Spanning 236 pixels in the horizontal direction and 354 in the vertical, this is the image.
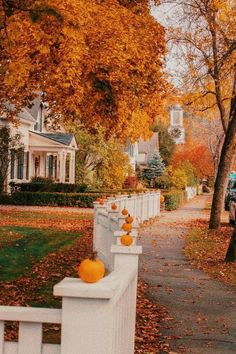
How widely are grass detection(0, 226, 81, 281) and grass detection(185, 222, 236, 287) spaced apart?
3463 millimetres

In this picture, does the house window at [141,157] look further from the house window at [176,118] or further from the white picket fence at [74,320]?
the white picket fence at [74,320]

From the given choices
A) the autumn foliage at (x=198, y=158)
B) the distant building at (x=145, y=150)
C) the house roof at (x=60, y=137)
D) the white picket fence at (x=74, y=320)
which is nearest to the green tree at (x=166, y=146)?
the distant building at (x=145, y=150)

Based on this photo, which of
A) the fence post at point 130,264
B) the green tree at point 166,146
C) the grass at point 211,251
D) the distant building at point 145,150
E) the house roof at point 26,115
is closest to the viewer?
the fence post at point 130,264

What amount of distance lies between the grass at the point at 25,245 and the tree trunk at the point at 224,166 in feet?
20.4

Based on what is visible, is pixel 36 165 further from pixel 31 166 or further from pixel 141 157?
pixel 141 157

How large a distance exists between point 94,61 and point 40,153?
2937cm

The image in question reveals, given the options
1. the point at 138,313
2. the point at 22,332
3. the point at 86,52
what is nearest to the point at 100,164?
the point at 86,52

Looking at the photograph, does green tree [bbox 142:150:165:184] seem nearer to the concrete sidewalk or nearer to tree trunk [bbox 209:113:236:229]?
tree trunk [bbox 209:113:236:229]

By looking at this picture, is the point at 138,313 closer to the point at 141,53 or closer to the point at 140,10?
the point at 141,53

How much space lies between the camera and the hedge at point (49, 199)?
38281 mm

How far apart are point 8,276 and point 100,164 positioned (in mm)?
40031

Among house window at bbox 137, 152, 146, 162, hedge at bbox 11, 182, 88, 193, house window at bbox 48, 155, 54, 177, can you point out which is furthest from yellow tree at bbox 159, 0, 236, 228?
house window at bbox 137, 152, 146, 162

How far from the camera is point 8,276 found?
1273 centimetres

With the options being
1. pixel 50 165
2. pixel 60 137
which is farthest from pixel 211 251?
pixel 50 165
